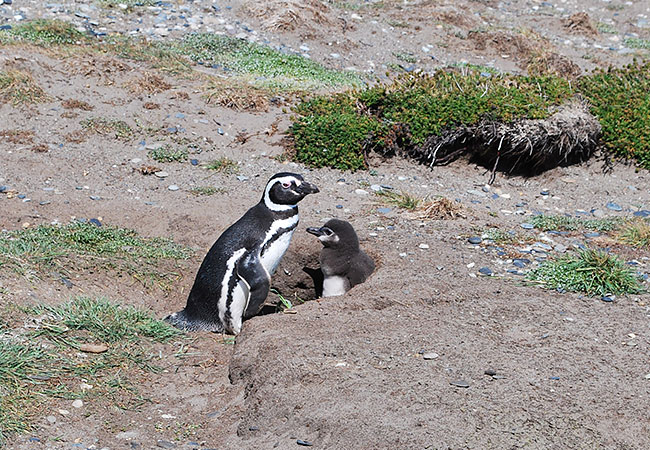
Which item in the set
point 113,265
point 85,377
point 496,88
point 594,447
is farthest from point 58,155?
point 594,447

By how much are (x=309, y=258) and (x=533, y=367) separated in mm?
2914

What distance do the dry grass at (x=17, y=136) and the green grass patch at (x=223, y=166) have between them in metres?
2.05

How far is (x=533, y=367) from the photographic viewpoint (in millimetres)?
4180

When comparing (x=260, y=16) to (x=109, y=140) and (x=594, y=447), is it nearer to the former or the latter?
(x=109, y=140)

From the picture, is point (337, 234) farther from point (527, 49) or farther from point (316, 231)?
point (527, 49)

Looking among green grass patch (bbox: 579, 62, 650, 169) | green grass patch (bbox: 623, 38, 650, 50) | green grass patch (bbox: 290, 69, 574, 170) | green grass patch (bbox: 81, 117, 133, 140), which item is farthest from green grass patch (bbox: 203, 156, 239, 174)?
green grass patch (bbox: 623, 38, 650, 50)

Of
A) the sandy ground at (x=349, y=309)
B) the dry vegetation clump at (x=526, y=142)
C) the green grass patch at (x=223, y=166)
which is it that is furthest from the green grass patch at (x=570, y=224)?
the green grass patch at (x=223, y=166)

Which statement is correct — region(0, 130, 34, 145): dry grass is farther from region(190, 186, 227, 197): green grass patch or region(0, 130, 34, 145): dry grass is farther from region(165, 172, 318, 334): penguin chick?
region(165, 172, 318, 334): penguin chick

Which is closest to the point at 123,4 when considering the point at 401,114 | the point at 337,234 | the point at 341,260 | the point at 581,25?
the point at 401,114

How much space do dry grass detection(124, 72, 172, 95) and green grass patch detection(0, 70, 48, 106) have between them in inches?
42.1

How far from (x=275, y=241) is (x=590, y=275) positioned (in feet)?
7.61

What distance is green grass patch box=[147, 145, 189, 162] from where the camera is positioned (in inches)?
333

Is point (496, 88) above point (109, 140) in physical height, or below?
above

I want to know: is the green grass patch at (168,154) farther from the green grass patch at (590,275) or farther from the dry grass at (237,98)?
the green grass patch at (590,275)
